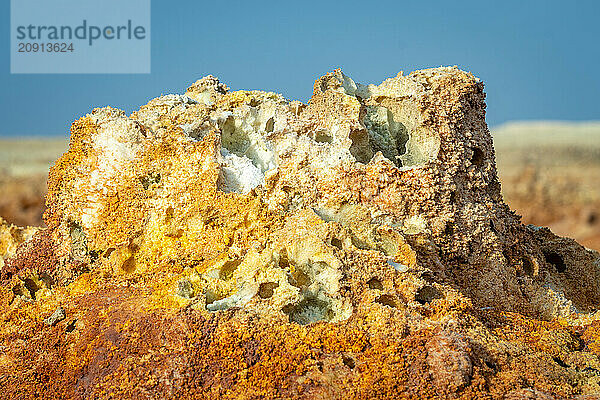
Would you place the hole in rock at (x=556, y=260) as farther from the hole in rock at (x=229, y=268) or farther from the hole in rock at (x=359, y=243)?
the hole in rock at (x=229, y=268)

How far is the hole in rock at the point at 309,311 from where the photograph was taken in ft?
10.9

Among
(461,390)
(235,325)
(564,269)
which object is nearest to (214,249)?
(235,325)

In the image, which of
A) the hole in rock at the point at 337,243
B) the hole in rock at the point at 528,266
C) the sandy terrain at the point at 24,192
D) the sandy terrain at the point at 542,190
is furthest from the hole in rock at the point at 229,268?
the sandy terrain at the point at 24,192

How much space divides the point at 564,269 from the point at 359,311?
2260mm

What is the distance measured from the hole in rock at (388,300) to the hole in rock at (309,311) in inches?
10.3

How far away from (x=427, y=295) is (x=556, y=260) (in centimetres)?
188

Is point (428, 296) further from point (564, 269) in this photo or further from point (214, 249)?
point (564, 269)

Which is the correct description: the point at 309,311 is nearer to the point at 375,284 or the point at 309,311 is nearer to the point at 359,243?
the point at 375,284

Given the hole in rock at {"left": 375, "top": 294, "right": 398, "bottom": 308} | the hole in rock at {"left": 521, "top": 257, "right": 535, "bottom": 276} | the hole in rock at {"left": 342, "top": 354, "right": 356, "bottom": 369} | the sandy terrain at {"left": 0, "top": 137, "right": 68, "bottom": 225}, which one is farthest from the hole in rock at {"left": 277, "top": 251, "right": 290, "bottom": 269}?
the sandy terrain at {"left": 0, "top": 137, "right": 68, "bottom": 225}

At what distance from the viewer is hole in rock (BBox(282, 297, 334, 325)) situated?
3336 millimetres

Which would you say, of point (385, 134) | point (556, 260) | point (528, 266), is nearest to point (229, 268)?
point (385, 134)

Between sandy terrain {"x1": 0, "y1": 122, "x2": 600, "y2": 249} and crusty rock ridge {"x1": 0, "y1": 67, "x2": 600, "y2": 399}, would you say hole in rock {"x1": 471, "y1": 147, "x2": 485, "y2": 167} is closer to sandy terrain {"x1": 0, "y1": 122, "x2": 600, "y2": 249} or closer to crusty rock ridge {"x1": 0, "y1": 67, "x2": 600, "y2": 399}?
crusty rock ridge {"x1": 0, "y1": 67, "x2": 600, "y2": 399}

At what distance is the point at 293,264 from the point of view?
3.51 meters

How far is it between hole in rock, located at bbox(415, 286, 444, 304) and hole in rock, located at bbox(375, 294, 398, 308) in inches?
5.9
